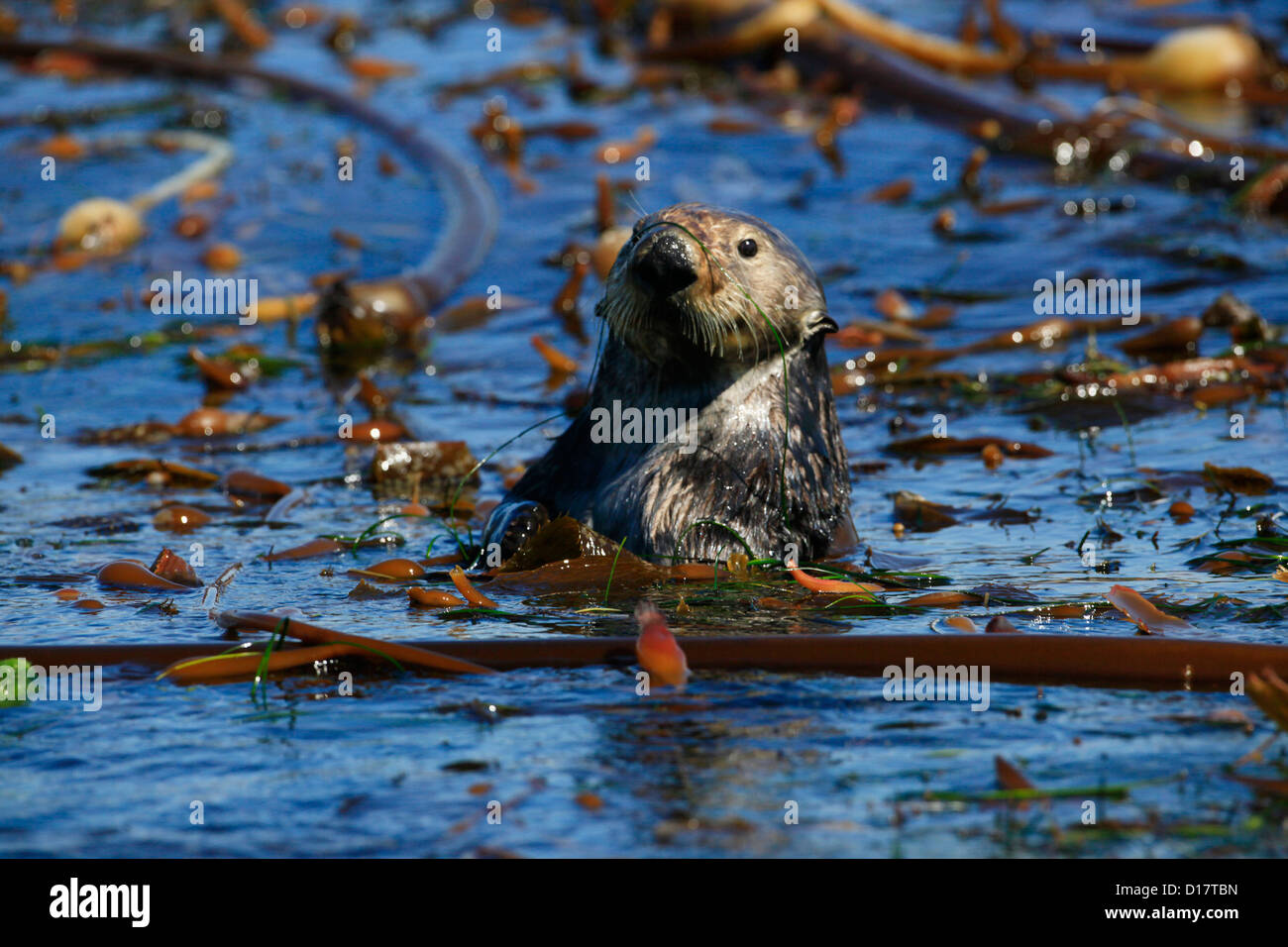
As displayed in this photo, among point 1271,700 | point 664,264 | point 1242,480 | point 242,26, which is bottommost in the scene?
point 1271,700

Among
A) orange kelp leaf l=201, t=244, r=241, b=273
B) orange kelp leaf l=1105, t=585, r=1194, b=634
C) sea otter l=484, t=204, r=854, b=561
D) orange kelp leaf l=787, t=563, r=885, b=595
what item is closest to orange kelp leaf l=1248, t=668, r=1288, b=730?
orange kelp leaf l=1105, t=585, r=1194, b=634

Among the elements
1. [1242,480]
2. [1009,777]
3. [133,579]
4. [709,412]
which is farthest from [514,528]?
[1242,480]

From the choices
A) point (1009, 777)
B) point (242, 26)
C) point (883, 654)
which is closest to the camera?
point (1009, 777)

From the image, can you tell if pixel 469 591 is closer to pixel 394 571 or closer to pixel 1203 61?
pixel 394 571

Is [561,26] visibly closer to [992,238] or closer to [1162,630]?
[992,238]

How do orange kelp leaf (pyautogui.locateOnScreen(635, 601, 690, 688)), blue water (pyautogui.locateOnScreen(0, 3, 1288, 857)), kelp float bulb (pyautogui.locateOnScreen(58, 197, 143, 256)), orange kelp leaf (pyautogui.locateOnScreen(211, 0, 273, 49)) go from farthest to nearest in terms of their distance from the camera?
orange kelp leaf (pyautogui.locateOnScreen(211, 0, 273, 49)), kelp float bulb (pyautogui.locateOnScreen(58, 197, 143, 256)), orange kelp leaf (pyautogui.locateOnScreen(635, 601, 690, 688)), blue water (pyautogui.locateOnScreen(0, 3, 1288, 857))

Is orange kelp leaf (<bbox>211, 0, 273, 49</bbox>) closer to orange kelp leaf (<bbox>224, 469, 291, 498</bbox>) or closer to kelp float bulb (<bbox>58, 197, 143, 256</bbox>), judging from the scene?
kelp float bulb (<bbox>58, 197, 143, 256</bbox>)

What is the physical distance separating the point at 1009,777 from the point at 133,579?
2.81 meters

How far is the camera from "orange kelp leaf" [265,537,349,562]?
5316mm

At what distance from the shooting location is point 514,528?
511 centimetres

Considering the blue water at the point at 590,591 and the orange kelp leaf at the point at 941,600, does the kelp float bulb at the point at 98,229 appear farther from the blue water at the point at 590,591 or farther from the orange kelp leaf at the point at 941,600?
the orange kelp leaf at the point at 941,600

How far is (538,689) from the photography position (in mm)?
3906

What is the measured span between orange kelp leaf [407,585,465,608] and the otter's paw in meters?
0.39
